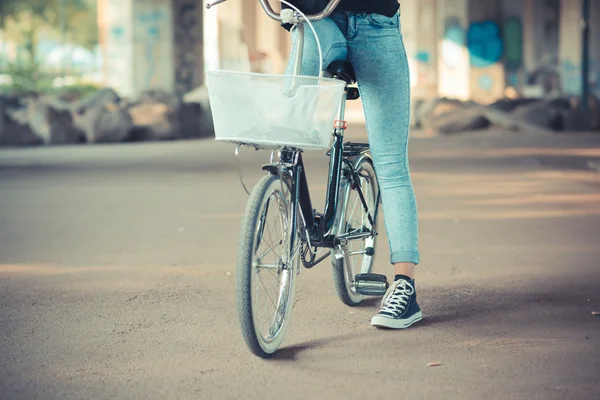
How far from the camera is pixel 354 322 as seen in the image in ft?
17.9

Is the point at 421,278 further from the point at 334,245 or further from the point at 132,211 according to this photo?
the point at 132,211

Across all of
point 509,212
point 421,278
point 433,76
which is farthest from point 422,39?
point 421,278

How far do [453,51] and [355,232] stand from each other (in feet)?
136

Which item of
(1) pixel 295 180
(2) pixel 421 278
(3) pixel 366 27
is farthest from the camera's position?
(2) pixel 421 278

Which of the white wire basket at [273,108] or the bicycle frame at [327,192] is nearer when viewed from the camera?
the white wire basket at [273,108]

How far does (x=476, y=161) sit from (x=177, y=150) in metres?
5.35

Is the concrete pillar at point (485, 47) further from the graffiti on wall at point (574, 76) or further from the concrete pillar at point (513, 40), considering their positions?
the concrete pillar at point (513, 40)

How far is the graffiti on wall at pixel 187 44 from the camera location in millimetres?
28688

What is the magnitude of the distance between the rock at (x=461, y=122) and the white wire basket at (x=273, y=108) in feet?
67.5

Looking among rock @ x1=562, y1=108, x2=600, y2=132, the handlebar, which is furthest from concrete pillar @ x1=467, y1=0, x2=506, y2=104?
the handlebar

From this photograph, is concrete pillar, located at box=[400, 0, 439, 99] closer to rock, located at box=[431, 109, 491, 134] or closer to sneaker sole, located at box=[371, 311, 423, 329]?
rock, located at box=[431, 109, 491, 134]

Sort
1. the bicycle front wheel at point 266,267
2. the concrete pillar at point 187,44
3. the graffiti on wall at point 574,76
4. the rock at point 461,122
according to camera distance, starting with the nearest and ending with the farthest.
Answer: the bicycle front wheel at point 266,267
the rock at point 461,122
the concrete pillar at point 187,44
the graffiti on wall at point 574,76

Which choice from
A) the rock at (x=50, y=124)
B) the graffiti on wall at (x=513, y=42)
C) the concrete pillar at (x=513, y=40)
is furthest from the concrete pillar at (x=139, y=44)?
the graffiti on wall at (x=513, y=42)

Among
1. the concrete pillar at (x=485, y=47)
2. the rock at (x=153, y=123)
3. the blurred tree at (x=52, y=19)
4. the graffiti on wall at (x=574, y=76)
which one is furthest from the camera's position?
the blurred tree at (x=52, y=19)
